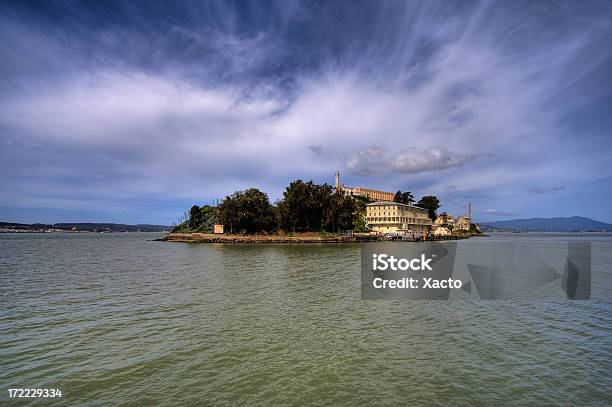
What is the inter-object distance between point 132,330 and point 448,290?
65.2ft

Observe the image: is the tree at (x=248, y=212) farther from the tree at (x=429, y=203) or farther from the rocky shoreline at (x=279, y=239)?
the tree at (x=429, y=203)

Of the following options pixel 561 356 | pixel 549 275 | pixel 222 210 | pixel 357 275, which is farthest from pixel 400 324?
pixel 222 210

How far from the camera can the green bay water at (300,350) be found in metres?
8.66

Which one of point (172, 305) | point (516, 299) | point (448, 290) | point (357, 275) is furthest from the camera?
point (357, 275)

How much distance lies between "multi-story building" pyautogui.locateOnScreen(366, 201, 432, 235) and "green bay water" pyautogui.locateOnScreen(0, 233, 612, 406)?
128m

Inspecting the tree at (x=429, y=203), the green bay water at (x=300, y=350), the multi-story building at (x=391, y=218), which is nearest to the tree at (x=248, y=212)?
the multi-story building at (x=391, y=218)

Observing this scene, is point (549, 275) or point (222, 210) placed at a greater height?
point (222, 210)

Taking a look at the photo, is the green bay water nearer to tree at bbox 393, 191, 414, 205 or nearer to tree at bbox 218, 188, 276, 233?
tree at bbox 218, 188, 276, 233

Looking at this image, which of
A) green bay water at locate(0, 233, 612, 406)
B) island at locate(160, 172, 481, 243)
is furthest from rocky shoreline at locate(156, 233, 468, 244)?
green bay water at locate(0, 233, 612, 406)

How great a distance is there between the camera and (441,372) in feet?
32.3

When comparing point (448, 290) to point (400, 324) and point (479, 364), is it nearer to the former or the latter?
point (400, 324)

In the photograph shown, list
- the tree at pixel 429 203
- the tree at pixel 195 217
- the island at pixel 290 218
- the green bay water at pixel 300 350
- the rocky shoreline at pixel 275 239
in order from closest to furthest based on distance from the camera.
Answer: the green bay water at pixel 300 350 < the rocky shoreline at pixel 275 239 < the island at pixel 290 218 < the tree at pixel 195 217 < the tree at pixel 429 203

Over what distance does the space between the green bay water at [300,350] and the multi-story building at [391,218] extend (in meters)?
128

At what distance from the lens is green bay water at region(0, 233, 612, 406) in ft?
28.4
